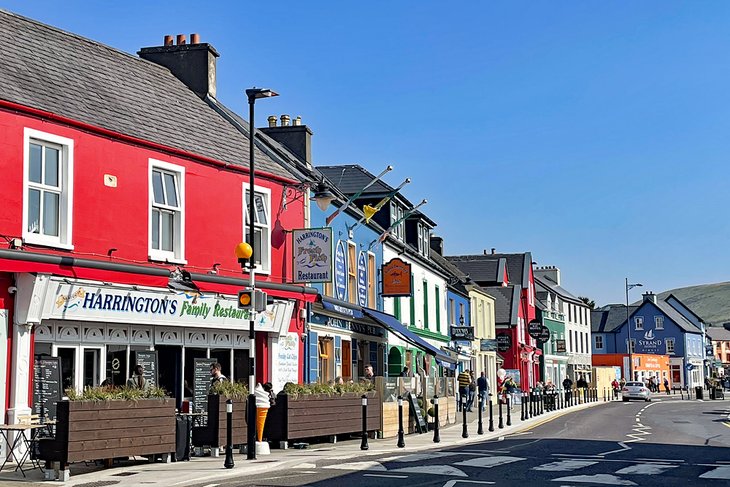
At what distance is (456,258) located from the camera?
69375 millimetres

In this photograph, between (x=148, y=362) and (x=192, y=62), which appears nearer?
(x=148, y=362)

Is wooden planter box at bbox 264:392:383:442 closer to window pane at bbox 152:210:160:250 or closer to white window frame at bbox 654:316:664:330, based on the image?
window pane at bbox 152:210:160:250

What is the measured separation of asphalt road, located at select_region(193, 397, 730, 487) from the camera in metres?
13.1

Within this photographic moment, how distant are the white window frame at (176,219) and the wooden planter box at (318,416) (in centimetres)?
402

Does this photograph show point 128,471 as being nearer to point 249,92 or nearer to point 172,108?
point 249,92

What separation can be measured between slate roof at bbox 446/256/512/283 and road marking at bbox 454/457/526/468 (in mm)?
46118

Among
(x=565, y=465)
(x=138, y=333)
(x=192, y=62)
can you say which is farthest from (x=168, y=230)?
(x=565, y=465)

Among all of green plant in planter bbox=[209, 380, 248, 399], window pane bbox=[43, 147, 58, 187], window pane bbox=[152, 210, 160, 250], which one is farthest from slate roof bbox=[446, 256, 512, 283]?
window pane bbox=[43, 147, 58, 187]

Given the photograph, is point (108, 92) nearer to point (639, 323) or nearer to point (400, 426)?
point (400, 426)

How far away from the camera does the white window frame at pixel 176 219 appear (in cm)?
1969

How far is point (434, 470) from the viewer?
1430 cm

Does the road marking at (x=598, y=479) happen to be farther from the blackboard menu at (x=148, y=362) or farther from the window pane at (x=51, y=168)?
the window pane at (x=51, y=168)

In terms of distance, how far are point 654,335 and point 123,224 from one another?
91274 mm

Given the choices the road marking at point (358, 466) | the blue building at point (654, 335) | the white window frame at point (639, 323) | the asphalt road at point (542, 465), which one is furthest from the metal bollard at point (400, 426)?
the white window frame at point (639, 323)
